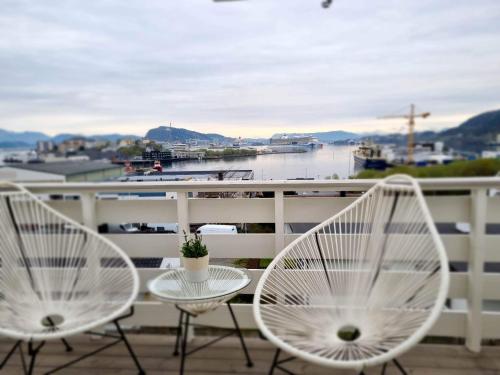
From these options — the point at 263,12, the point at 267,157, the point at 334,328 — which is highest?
the point at 263,12

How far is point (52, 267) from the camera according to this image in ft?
6.66

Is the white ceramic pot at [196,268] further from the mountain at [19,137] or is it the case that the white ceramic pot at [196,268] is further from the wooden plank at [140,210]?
the mountain at [19,137]

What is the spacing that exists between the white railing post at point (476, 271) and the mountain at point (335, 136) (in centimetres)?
63

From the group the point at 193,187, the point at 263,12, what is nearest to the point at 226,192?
the point at 193,187

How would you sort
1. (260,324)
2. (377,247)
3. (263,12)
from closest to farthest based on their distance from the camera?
(260,324)
(377,247)
(263,12)

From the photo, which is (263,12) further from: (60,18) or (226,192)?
(60,18)

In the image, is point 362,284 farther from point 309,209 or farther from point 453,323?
point 453,323

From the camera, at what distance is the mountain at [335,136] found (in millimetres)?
2049

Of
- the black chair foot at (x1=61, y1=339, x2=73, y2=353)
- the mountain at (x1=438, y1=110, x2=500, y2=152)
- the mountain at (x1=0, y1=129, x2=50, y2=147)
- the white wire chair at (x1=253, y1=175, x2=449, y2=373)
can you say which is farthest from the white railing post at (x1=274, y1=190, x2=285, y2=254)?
the mountain at (x1=0, y1=129, x2=50, y2=147)

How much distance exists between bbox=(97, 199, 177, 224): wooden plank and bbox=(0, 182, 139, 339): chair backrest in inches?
7.4

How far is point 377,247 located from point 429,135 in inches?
24.3

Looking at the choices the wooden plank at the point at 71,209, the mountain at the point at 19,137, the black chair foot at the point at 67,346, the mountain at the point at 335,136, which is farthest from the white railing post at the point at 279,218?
the mountain at the point at 19,137

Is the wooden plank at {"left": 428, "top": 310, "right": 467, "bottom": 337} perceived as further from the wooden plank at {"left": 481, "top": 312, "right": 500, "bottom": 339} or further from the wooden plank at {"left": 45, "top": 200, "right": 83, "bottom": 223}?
the wooden plank at {"left": 45, "top": 200, "right": 83, "bottom": 223}

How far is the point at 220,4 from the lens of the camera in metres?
2.05
